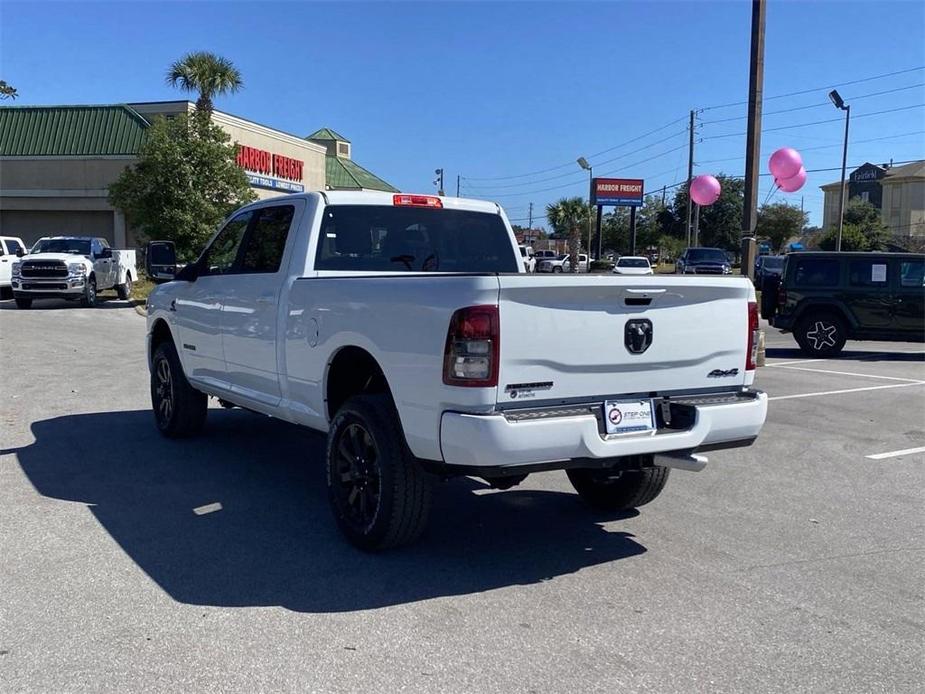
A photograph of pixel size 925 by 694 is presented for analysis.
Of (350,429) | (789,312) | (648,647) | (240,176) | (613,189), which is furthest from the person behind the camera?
(613,189)

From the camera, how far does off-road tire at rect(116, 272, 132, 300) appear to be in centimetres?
2684

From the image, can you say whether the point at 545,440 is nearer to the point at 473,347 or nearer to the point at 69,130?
the point at 473,347

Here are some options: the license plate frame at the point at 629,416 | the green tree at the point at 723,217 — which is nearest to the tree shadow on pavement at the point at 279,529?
the license plate frame at the point at 629,416

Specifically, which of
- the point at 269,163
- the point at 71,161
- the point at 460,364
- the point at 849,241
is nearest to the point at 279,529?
the point at 460,364

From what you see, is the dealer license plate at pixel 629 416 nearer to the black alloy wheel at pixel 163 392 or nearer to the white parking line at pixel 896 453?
the white parking line at pixel 896 453

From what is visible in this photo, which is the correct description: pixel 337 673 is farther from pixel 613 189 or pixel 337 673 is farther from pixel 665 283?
pixel 613 189

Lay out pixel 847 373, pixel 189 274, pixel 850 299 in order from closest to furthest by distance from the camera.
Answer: pixel 189 274
pixel 847 373
pixel 850 299

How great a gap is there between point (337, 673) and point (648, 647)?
53.4 inches

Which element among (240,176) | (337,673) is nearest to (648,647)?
(337,673)

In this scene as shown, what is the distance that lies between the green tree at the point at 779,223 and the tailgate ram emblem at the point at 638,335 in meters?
72.5

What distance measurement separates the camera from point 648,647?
402cm

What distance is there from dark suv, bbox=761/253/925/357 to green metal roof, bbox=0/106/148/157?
28.9 meters

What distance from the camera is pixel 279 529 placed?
564 centimetres

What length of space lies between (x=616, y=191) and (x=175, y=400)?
195 feet
